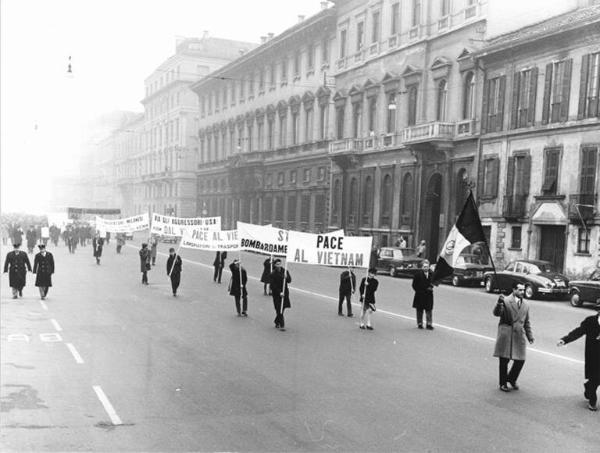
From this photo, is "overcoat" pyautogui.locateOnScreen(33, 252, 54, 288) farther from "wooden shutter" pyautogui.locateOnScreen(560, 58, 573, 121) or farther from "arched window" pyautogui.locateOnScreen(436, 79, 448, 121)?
"arched window" pyautogui.locateOnScreen(436, 79, 448, 121)

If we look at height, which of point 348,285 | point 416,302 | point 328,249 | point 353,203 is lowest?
point 416,302

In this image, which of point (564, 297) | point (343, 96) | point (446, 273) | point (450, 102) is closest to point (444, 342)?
point (446, 273)

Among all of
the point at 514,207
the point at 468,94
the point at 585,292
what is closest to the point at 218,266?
the point at 585,292

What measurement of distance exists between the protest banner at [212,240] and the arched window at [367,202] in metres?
25.8

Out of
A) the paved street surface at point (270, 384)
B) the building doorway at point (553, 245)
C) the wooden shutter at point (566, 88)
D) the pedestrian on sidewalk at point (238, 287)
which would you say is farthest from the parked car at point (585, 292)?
the pedestrian on sidewalk at point (238, 287)

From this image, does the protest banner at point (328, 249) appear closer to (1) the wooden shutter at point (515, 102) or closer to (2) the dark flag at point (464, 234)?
(2) the dark flag at point (464, 234)

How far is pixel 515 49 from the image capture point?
3328 cm

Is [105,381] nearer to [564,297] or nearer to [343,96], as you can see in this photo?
[564,297]

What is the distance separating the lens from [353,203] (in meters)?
48.2

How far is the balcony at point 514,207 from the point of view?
107ft

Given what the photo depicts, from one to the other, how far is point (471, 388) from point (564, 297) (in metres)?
17.4

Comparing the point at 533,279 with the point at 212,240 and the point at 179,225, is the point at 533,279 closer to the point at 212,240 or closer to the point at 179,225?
the point at 212,240

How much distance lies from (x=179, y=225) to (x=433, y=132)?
1932cm

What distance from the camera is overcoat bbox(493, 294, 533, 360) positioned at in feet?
32.9
